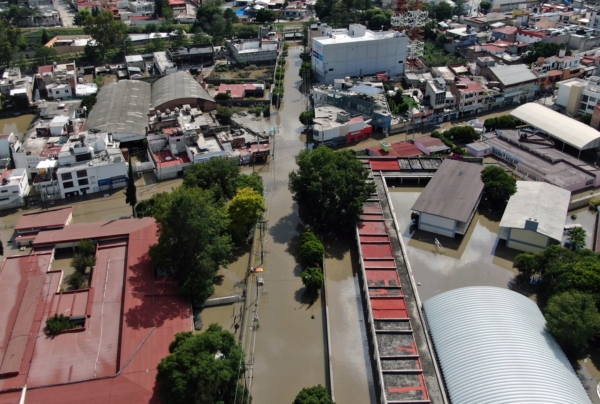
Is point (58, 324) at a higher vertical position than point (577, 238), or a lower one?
lower

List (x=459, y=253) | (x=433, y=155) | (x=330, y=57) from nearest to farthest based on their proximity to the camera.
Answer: (x=459, y=253) → (x=433, y=155) → (x=330, y=57)

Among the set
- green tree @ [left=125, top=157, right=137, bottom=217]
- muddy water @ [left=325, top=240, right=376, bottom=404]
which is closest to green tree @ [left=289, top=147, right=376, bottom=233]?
muddy water @ [left=325, top=240, right=376, bottom=404]

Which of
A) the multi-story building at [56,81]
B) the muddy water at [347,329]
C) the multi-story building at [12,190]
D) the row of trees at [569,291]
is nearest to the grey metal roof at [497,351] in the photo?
the row of trees at [569,291]

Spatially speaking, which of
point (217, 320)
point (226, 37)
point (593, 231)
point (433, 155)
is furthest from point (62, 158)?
point (226, 37)

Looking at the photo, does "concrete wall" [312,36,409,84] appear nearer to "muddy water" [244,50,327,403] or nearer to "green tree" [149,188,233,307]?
"muddy water" [244,50,327,403]

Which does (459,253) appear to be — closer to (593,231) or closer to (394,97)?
(593,231)

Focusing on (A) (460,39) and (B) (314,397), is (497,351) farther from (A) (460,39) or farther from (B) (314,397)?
(A) (460,39)

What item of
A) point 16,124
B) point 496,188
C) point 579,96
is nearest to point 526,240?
point 496,188
